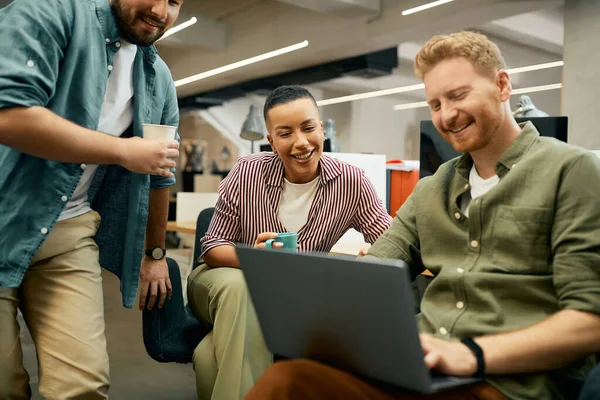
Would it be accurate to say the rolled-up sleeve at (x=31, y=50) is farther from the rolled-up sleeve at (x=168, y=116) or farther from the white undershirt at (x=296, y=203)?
the white undershirt at (x=296, y=203)

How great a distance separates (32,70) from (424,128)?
1623 mm

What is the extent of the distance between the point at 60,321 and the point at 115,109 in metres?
0.66

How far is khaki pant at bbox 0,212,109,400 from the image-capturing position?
1.54m

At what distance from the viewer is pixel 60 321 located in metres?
1.59

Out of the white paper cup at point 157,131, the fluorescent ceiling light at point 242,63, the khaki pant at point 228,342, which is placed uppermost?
the fluorescent ceiling light at point 242,63

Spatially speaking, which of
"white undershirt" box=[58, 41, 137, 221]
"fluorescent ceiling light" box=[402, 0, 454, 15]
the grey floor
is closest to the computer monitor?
"white undershirt" box=[58, 41, 137, 221]

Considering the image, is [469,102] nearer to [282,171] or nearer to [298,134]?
[298,134]

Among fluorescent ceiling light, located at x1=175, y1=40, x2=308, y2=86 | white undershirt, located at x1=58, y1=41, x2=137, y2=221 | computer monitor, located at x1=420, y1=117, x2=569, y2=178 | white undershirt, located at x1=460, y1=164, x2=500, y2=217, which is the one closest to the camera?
white undershirt, located at x1=460, y1=164, x2=500, y2=217

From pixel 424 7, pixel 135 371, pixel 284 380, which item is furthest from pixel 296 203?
pixel 424 7

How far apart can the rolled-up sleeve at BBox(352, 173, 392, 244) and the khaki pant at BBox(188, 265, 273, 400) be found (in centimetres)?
51

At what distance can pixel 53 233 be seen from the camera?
1.66m

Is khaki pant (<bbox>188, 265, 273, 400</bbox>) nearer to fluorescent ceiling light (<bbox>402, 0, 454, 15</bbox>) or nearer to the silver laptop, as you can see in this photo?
the silver laptop

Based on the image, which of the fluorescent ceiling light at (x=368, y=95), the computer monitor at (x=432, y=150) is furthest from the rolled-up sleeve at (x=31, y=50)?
the fluorescent ceiling light at (x=368, y=95)

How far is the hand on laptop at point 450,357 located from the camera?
106 centimetres
